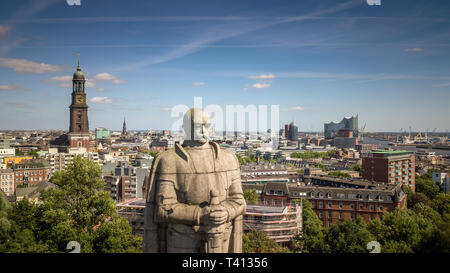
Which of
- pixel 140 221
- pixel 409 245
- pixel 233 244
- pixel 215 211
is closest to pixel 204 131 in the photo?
pixel 215 211

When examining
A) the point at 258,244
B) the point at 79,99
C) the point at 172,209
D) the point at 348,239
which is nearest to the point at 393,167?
the point at 348,239

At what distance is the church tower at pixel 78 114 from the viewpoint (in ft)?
353

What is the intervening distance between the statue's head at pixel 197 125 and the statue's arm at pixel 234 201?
121 centimetres

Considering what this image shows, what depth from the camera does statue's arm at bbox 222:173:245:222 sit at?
738cm

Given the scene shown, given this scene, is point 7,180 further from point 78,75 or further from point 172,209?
point 172,209

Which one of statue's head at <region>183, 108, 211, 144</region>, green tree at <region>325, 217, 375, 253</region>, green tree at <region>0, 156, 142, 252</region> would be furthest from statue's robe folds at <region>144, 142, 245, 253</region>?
green tree at <region>325, 217, 375, 253</region>

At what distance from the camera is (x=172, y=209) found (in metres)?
7.21

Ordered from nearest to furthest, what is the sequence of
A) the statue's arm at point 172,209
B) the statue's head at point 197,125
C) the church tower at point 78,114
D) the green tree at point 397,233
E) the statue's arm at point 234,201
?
the statue's arm at point 172,209, the statue's arm at point 234,201, the statue's head at point 197,125, the green tree at point 397,233, the church tower at point 78,114

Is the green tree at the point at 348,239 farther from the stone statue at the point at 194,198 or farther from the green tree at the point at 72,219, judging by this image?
the stone statue at the point at 194,198

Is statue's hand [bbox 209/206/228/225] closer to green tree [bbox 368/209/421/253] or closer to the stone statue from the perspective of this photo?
the stone statue

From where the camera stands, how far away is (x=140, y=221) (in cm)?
3522

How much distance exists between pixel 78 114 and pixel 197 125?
110949mm

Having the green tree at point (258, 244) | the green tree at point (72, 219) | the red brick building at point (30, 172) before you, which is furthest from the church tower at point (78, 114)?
the green tree at point (258, 244)
